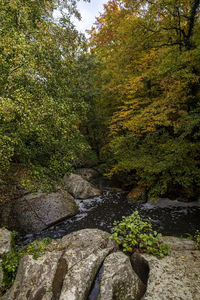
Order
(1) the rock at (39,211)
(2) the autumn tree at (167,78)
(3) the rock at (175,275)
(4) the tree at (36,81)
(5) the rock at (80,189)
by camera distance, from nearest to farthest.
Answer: (3) the rock at (175,275) → (4) the tree at (36,81) → (2) the autumn tree at (167,78) → (1) the rock at (39,211) → (5) the rock at (80,189)

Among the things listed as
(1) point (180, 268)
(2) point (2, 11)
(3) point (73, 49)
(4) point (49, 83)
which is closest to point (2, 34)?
(2) point (2, 11)

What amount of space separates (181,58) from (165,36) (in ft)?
10.1

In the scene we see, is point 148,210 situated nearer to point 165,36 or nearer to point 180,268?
point 180,268

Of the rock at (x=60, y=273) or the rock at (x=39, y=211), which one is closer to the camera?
the rock at (x=60, y=273)

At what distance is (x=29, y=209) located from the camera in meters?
8.14

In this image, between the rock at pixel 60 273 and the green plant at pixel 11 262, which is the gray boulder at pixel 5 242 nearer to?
the green plant at pixel 11 262

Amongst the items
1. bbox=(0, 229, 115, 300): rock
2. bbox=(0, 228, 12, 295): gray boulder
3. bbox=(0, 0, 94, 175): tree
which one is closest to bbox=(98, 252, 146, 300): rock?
bbox=(0, 229, 115, 300): rock

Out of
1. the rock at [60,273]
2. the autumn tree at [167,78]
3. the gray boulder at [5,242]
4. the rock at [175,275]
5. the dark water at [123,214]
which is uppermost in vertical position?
the autumn tree at [167,78]

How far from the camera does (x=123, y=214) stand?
9.02 meters

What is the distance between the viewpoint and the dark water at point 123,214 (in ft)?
24.1

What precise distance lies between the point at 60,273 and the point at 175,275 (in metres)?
2.73

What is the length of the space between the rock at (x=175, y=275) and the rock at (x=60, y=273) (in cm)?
122

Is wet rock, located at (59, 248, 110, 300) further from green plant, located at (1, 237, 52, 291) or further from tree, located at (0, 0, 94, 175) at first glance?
tree, located at (0, 0, 94, 175)

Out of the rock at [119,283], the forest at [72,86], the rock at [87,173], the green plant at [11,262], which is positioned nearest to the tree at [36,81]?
the forest at [72,86]
